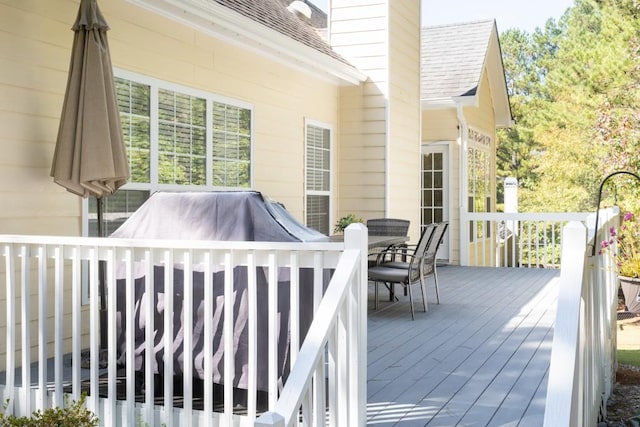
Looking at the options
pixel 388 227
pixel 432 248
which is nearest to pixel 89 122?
pixel 432 248

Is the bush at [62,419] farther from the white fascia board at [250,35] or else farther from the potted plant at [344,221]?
the potted plant at [344,221]

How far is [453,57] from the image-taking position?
1317cm

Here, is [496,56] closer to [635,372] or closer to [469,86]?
[469,86]

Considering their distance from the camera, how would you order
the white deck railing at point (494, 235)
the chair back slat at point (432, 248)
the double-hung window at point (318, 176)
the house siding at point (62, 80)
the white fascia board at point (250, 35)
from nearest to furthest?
the house siding at point (62, 80) → the white fascia board at point (250, 35) → the chair back slat at point (432, 248) → the double-hung window at point (318, 176) → the white deck railing at point (494, 235)

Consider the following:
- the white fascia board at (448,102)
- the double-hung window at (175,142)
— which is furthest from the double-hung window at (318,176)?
the white fascia board at (448,102)

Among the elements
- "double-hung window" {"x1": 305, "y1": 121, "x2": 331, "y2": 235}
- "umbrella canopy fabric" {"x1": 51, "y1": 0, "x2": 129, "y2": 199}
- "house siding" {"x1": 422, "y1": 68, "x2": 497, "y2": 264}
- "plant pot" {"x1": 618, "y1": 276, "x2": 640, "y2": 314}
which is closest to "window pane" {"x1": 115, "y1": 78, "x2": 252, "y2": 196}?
"umbrella canopy fabric" {"x1": 51, "y1": 0, "x2": 129, "y2": 199}

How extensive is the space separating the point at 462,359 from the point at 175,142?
10.8 ft

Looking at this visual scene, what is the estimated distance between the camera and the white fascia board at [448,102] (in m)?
11.8

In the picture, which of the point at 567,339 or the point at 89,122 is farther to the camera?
the point at 89,122

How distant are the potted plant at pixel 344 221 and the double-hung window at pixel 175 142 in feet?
6.66

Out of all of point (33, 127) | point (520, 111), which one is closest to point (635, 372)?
point (33, 127)

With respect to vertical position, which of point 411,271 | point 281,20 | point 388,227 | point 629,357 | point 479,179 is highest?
point 281,20

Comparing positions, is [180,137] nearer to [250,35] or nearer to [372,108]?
[250,35]

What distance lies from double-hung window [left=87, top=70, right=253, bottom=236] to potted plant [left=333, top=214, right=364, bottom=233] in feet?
6.66
